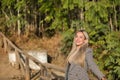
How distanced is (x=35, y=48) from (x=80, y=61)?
15.4m

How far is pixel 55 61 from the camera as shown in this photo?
65.6 feet

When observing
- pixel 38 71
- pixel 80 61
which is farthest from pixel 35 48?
pixel 80 61

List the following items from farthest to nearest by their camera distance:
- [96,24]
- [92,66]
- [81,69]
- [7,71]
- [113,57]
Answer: [96,24]
[7,71]
[113,57]
[81,69]
[92,66]

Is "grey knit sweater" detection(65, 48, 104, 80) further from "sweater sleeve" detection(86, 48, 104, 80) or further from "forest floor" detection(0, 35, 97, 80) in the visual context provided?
"forest floor" detection(0, 35, 97, 80)

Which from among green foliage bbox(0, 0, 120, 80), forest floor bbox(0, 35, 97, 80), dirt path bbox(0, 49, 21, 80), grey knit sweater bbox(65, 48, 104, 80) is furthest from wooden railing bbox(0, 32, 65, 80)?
green foliage bbox(0, 0, 120, 80)

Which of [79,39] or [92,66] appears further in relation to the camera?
[79,39]

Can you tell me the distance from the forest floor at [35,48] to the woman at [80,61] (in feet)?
31.4

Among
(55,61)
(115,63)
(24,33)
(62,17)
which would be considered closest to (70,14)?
(62,17)

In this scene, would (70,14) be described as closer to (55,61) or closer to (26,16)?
(55,61)

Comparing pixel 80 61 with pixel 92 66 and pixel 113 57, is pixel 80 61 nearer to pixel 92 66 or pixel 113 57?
pixel 92 66

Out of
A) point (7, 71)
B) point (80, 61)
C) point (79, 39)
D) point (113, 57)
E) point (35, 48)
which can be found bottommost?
point (35, 48)

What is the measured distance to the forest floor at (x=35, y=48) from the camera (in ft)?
52.1

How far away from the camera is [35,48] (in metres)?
21.1

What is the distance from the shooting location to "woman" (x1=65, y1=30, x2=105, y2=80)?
5.77m
